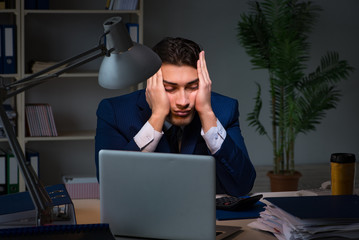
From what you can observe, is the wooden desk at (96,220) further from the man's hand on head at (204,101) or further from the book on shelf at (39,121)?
the book on shelf at (39,121)

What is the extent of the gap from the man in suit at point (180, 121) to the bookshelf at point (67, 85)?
1661mm

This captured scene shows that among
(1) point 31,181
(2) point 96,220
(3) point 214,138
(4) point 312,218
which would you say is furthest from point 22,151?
(3) point 214,138

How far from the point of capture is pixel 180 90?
7.38 ft

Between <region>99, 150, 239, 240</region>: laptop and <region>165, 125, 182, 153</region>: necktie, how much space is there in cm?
91

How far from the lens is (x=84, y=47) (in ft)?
13.8

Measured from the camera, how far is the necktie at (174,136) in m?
2.34

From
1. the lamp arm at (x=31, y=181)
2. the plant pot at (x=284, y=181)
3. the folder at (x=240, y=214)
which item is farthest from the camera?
the plant pot at (x=284, y=181)

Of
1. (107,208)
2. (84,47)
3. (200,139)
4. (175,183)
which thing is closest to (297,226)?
(175,183)

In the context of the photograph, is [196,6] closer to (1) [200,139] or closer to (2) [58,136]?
(2) [58,136]

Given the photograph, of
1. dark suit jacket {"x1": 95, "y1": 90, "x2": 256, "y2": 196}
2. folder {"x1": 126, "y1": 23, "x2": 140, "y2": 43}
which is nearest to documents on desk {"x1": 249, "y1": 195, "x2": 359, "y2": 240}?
dark suit jacket {"x1": 95, "y1": 90, "x2": 256, "y2": 196}

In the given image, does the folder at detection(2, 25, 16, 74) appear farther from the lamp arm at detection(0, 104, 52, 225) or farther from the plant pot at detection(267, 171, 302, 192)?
the lamp arm at detection(0, 104, 52, 225)

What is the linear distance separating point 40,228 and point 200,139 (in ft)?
3.70

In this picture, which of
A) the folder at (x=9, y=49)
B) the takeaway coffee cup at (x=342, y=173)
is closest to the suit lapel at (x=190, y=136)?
the takeaway coffee cup at (x=342, y=173)

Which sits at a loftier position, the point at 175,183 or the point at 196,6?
the point at 196,6
